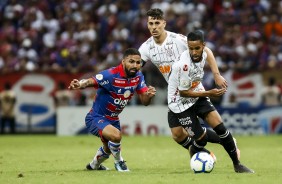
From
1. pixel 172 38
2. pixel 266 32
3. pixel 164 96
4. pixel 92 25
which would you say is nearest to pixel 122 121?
pixel 164 96

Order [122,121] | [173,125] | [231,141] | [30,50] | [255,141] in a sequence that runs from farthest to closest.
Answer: [30,50], [122,121], [255,141], [173,125], [231,141]

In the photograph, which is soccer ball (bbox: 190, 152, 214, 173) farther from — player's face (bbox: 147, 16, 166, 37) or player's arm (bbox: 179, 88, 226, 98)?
player's face (bbox: 147, 16, 166, 37)

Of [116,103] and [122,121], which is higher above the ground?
[116,103]

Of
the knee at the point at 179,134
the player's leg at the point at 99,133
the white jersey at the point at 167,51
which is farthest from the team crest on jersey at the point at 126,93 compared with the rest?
the knee at the point at 179,134

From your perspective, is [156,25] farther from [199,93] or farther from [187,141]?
[187,141]

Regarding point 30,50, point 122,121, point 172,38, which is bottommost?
point 122,121

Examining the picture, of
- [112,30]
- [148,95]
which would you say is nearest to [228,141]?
[148,95]

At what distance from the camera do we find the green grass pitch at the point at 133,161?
10.6m

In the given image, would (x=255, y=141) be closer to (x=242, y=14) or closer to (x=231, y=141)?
(x=242, y=14)

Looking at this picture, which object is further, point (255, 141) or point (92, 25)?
point (92, 25)

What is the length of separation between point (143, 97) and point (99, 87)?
73 centimetres

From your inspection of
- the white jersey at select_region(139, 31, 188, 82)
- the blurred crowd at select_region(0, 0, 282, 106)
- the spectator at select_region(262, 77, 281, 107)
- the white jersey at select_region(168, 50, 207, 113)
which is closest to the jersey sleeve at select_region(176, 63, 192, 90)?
the white jersey at select_region(168, 50, 207, 113)

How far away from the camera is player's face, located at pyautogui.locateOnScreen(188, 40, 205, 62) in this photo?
11445 mm

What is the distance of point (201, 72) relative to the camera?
11930mm
